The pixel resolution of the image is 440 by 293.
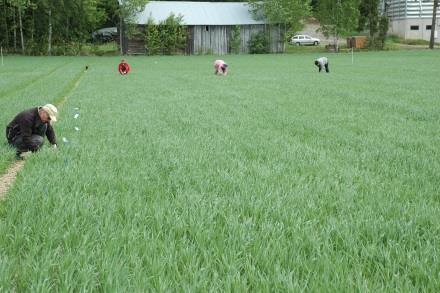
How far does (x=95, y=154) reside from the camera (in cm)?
670

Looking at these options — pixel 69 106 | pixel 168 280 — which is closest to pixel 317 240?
pixel 168 280

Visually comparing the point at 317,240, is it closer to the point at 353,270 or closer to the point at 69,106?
the point at 353,270

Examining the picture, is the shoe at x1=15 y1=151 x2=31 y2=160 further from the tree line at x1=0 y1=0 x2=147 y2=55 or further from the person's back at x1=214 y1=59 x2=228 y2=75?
the tree line at x1=0 y1=0 x2=147 y2=55

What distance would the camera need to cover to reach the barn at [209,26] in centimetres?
4859

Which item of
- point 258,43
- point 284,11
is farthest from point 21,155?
point 284,11

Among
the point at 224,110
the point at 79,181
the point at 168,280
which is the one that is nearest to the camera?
the point at 168,280

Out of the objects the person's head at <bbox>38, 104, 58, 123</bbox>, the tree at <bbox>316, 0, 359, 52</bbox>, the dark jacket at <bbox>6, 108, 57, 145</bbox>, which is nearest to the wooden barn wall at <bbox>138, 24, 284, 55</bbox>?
the tree at <bbox>316, 0, 359, 52</bbox>

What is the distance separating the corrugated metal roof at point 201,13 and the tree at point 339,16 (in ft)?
23.4

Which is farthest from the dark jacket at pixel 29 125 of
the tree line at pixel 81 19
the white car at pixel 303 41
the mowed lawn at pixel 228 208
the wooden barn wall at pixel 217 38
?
the white car at pixel 303 41

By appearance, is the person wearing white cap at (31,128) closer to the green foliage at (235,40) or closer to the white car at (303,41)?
the green foliage at (235,40)

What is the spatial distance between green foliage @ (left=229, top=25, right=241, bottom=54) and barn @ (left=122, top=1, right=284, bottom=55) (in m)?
0.32

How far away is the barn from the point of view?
159ft

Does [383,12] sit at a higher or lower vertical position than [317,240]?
higher

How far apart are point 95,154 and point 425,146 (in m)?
4.58
